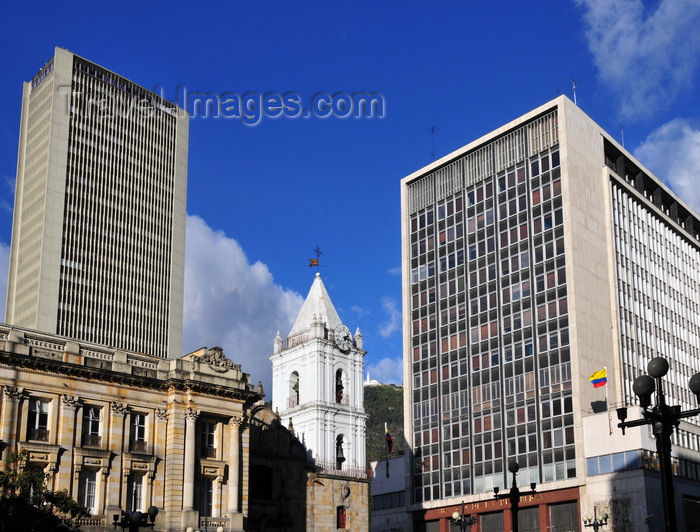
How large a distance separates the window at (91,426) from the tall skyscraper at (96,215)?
74.7 m

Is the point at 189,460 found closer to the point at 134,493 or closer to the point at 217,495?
the point at 217,495

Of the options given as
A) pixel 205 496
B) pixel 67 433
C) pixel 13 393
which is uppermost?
pixel 13 393

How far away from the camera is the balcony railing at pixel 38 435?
51.7 meters

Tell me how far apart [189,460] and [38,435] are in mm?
9437

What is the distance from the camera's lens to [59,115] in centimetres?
13238

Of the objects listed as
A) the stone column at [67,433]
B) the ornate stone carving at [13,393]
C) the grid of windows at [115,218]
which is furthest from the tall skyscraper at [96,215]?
the ornate stone carving at [13,393]

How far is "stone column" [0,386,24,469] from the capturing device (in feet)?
165

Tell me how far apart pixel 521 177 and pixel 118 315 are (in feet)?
226

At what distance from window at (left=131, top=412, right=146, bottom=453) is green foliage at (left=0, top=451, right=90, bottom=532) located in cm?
696

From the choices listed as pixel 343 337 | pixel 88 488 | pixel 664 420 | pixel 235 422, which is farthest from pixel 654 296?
pixel 664 420

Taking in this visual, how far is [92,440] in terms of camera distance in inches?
2142

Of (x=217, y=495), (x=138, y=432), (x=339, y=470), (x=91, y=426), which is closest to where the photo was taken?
(x=91, y=426)

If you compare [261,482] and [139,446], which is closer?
[139,446]

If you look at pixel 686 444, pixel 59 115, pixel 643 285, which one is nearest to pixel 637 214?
pixel 643 285
